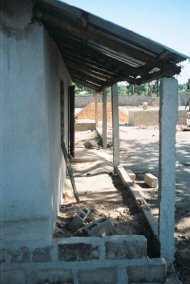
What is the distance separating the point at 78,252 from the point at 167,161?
1416 millimetres

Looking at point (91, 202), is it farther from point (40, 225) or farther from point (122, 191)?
point (40, 225)

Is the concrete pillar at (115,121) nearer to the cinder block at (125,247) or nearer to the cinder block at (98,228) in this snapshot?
the cinder block at (98,228)

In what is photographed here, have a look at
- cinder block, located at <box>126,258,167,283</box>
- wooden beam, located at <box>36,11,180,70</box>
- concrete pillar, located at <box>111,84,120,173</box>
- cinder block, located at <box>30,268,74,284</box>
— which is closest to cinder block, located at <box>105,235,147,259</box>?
cinder block, located at <box>126,258,167,283</box>

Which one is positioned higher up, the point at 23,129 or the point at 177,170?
the point at 23,129

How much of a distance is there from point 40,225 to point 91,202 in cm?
272

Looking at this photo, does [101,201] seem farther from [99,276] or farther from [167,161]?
[167,161]

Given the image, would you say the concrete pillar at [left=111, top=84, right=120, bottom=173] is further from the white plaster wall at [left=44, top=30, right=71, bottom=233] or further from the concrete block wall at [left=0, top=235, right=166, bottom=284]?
the concrete block wall at [left=0, top=235, right=166, bottom=284]

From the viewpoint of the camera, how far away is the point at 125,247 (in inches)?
176

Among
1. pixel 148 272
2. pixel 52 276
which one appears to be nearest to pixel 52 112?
pixel 52 276

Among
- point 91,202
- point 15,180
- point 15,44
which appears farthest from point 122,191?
point 15,44

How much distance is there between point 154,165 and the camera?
38.7ft

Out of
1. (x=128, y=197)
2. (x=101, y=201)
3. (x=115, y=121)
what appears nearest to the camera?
(x=101, y=201)

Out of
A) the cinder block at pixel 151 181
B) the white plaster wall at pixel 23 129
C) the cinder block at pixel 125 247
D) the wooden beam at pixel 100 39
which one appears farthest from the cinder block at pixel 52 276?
the cinder block at pixel 151 181

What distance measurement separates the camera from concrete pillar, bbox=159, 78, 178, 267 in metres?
4.31
